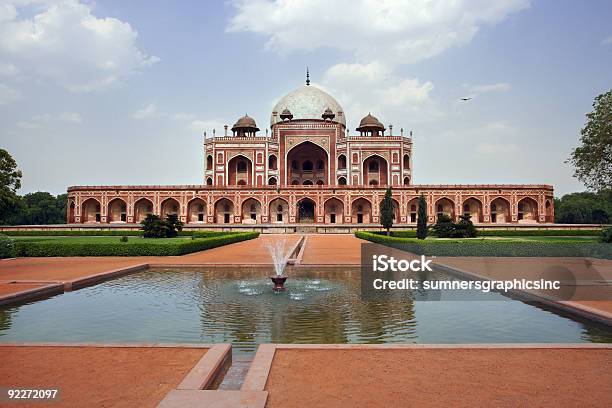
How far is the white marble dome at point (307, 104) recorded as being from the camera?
147ft

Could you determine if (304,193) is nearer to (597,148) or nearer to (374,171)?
(374,171)

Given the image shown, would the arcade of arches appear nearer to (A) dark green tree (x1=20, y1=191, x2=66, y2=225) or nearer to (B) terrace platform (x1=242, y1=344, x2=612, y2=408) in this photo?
(A) dark green tree (x1=20, y1=191, x2=66, y2=225)

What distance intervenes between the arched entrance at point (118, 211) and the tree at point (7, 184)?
1299 centimetres

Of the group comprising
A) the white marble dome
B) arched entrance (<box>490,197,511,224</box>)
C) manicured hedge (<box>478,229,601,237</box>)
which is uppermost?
the white marble dome

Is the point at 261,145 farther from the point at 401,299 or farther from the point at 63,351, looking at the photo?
the point at 63,351

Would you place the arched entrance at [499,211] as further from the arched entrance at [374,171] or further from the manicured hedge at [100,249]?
the manicured hedge at [100,249]

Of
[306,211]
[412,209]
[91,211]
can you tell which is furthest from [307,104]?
[91,211]

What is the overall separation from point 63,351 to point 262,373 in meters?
2.21

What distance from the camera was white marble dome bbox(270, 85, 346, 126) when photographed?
4469 cm

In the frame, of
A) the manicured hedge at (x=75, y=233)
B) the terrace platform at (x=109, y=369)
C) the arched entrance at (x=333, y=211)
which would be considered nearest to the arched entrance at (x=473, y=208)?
the arched entrance at (x=333, y=211)

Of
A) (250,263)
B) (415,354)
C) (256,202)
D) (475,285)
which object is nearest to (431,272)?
(475,285)

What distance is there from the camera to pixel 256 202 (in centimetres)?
3728

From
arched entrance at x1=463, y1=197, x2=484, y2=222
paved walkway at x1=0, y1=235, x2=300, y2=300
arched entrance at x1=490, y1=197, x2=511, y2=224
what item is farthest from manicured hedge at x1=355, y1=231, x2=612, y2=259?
arched entrance at x1=490, y1=197, x2=511, y2=224

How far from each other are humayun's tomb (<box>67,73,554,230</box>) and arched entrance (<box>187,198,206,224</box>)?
8 centimetres
